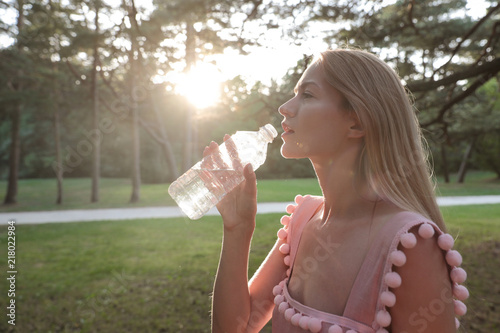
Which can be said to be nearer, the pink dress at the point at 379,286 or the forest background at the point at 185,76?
the pink dress at the point at 379,286

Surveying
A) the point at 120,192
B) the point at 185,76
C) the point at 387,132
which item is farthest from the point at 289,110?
the point at 120,192

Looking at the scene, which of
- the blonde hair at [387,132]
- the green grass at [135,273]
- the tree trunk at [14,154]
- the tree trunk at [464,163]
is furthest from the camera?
the tree trunk at [464,163]

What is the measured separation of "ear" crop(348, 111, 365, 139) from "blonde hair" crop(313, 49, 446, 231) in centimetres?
2

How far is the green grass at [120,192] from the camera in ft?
52.2

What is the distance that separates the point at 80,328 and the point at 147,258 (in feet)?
9.22

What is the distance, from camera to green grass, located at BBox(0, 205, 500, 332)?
17.8 ft

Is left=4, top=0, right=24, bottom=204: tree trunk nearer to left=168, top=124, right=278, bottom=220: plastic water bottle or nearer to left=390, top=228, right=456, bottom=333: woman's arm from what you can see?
left=168, top=124, right=278, bottom=220: plastic water bottle

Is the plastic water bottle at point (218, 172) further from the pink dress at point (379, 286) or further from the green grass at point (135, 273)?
the green grass at point (135, 273)

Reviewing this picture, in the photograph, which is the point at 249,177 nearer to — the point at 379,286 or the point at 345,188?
the point at 345,188

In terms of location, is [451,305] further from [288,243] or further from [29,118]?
[29,118]

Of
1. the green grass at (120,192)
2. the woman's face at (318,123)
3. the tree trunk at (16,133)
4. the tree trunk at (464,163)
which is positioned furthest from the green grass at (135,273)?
the tree trunk at (464,163)

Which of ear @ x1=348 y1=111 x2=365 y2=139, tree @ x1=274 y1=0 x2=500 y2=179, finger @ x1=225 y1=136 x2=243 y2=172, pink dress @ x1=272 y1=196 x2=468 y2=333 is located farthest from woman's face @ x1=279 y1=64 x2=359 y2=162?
tree @ x1=274 y1=0 x2=500 y2=179

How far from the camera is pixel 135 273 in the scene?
717cm

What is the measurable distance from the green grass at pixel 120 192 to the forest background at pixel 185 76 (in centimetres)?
76
